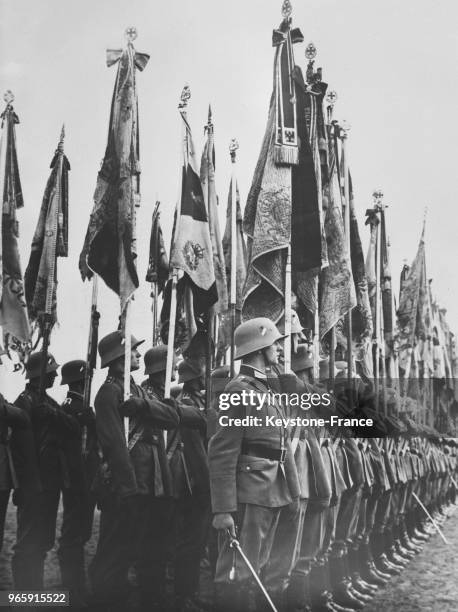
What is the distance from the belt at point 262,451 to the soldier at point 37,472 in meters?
1.36

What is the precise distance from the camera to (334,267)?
8422 millimetres

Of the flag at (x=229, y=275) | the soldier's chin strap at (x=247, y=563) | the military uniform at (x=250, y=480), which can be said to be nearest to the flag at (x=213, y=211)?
the flag at (x=229, y=275)

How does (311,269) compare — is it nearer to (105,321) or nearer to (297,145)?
(297,145)

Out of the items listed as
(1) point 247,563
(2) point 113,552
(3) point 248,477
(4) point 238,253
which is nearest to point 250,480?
(3) point 248,477

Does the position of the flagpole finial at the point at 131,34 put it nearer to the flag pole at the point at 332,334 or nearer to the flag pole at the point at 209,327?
the flag pole at the point at 209,327

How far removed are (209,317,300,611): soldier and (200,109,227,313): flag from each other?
199 cm

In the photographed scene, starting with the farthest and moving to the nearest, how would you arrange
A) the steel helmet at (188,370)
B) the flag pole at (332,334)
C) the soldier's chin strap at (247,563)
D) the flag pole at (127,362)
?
the flag pole at (332,334) → the steel helmet at (188,370) → the flag pole at (127,362) → the soldier's chin strap at (247,563)

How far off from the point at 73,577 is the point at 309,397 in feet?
7.02

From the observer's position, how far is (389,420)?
30.0 feet

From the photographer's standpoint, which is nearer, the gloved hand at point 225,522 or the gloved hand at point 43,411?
the gloved hand at point 225,522

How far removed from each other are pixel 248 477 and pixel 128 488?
833 millimetres

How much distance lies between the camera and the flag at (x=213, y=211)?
759cm

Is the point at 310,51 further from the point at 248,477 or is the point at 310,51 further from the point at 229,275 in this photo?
the point at 248,477

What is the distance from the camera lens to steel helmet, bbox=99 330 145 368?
5906 mm
